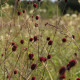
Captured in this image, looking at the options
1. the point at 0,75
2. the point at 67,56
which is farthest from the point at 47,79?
the point at 67,56

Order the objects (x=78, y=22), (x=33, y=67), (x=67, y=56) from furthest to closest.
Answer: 1. (x=78, y=22)
2. (x=67, y=56)
3. (x=33, y=67)

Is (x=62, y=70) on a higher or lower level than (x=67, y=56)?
→ higher

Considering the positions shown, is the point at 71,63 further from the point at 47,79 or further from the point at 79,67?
the point at 79,67

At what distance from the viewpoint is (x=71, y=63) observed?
0.47 metres

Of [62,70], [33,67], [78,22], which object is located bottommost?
[78,22]

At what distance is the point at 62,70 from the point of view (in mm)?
437

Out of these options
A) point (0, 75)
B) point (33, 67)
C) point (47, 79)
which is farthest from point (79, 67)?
point (33, 67)

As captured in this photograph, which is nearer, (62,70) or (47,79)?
(62,70)

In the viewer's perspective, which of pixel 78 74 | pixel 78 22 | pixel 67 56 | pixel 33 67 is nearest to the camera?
pixel 33 67

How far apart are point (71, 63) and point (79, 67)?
0.93 m

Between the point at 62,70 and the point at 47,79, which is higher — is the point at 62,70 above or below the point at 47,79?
above

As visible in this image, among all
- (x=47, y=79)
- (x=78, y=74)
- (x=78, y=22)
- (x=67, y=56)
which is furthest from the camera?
(x=78, y=22)

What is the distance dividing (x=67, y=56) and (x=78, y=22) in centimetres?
258

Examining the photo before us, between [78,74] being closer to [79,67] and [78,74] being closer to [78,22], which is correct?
[79,67]
